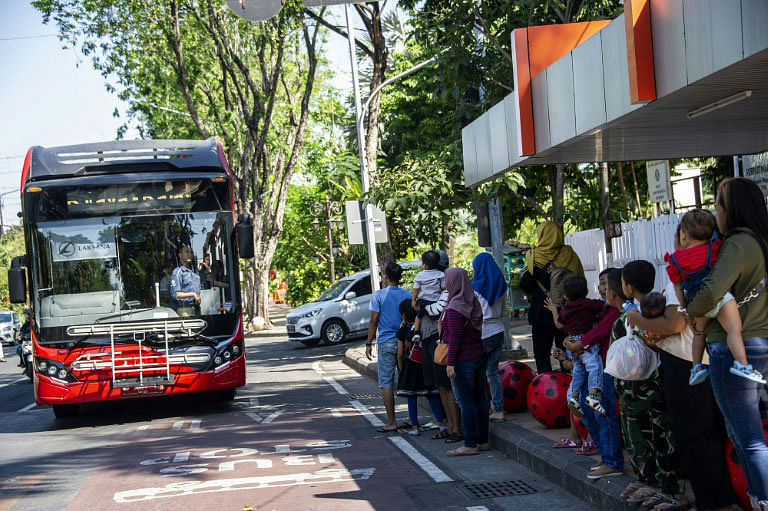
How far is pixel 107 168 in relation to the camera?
38.9 ft

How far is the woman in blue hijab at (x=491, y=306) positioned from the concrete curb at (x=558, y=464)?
0.52 meters

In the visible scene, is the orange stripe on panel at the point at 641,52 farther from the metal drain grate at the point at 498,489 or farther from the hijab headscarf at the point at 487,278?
the metal drain grate at the point at 498,489

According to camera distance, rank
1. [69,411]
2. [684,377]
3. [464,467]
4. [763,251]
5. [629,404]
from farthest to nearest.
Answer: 1. [69,411]
2. [464,467]
3. [629,404]
4. [684,377]
5. [763,251]

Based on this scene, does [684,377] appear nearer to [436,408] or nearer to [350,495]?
[350,495]

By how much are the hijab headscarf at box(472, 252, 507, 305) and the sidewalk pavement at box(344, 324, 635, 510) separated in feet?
4.21

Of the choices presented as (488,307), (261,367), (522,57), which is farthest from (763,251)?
(261,367)

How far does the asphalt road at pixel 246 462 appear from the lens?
683 centimetres

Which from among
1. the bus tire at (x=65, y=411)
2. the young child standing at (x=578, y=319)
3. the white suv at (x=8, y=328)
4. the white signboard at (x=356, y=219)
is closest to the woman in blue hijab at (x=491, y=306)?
the young child standing at (x=578, y=319)

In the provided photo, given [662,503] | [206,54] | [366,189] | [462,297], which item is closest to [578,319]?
[462,297]

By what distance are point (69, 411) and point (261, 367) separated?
23.8ft

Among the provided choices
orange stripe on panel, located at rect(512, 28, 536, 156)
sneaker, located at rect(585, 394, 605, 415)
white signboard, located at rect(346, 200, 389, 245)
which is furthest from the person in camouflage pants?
white signboard, located at rect(346, 200, 389, 245)

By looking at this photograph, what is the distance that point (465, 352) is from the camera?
8.01 meters

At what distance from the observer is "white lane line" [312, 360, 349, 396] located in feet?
46.6

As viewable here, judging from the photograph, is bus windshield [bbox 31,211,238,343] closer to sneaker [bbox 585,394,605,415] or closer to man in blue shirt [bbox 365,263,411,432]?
man in blue shirt [bbox 365,263,411,432]
